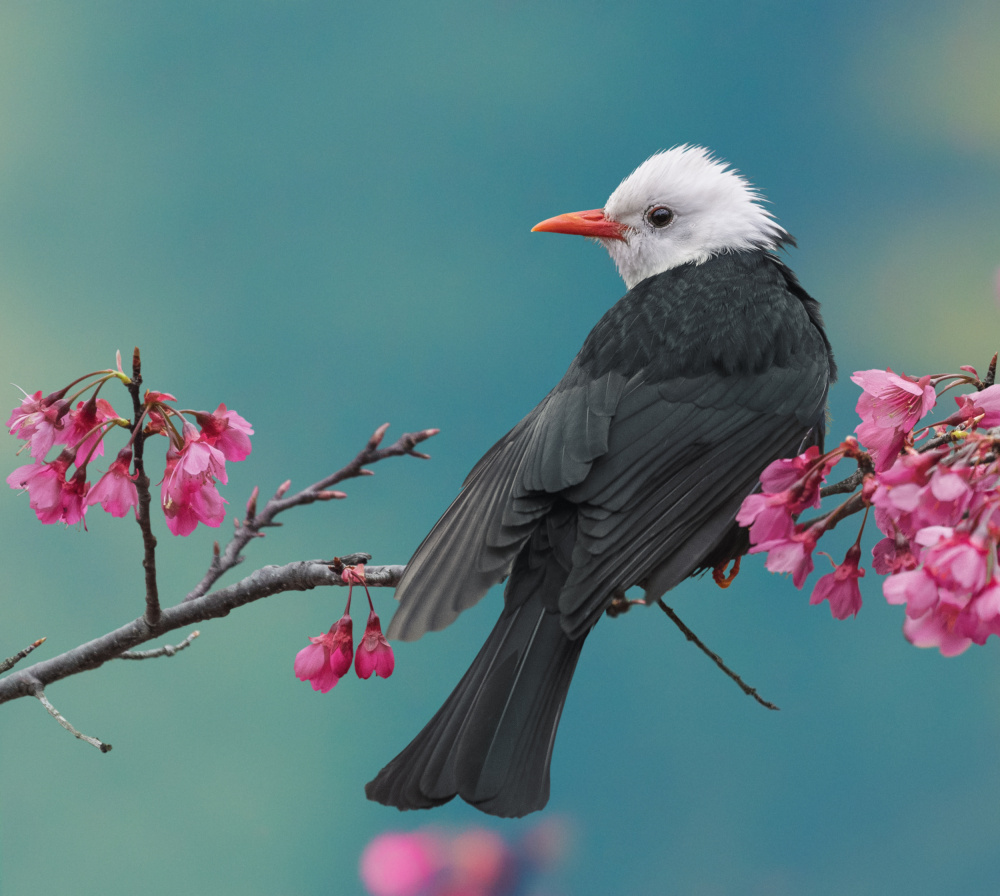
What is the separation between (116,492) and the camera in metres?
2.31

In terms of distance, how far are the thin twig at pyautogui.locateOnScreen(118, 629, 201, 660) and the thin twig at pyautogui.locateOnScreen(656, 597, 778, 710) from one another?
1.36m

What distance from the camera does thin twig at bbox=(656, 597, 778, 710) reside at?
2814 mm

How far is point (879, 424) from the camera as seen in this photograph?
2086 mm

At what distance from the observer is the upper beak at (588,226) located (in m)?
4.04

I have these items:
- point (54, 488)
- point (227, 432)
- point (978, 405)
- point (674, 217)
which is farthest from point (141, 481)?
point (674, 217)

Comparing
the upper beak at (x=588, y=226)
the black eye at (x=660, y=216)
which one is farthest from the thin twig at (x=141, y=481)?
the black eye at (x=660, y=216)

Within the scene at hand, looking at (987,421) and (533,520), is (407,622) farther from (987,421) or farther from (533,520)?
(987,421)

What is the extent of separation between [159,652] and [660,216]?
101 inches

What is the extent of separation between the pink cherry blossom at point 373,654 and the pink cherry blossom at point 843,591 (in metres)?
1.07

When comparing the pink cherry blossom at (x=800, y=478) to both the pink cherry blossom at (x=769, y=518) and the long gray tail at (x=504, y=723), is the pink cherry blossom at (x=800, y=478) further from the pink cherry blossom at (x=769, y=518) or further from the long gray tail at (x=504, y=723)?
the long gray tail at (x=504, y=723)

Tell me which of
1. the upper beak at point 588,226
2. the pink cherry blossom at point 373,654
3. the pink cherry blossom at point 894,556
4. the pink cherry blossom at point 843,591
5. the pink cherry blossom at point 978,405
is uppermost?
the upper beak at point 588,226

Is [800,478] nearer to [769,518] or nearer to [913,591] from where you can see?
[769,518]

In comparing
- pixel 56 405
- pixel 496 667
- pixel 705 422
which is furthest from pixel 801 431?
pixel 56 405

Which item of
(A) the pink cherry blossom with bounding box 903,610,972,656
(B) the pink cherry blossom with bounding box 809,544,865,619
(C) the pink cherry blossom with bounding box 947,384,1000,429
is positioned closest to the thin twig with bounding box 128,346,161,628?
(B) the pink cherry blossom with bounding box 809,544,865,619
